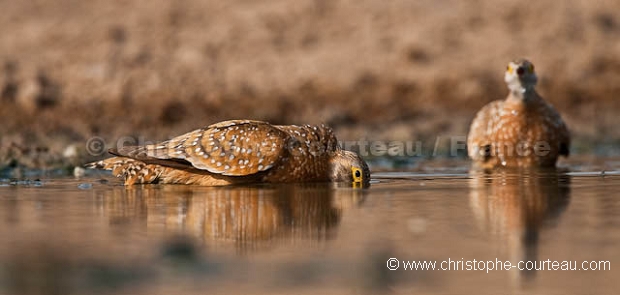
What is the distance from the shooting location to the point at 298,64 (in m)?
16.9

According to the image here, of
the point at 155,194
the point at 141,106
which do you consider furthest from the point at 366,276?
the point at 141,106

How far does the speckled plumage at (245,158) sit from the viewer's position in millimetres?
8867

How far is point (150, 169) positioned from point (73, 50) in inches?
320

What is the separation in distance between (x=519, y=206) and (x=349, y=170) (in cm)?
229

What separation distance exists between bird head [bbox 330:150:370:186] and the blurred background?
633 cm

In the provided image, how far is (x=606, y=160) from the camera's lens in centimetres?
1227

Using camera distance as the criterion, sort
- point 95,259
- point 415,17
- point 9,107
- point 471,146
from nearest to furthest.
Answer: point 95,259, point 471,146, point 9,107, point 415,17

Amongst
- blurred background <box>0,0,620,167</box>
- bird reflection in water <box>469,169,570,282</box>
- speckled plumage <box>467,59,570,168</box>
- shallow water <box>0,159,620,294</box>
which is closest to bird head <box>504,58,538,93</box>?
speckled plumage <box>467,59,570,168</box>

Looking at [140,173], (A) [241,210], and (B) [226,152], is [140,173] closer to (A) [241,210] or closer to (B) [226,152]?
(B) [226,152]

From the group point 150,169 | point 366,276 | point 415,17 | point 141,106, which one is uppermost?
point 415,17

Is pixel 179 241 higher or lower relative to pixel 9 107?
lower

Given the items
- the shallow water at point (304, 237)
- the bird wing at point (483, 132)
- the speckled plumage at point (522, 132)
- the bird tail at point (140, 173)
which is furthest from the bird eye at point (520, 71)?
the bird tail at point (140, 173)

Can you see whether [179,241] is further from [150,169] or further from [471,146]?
[471,146]

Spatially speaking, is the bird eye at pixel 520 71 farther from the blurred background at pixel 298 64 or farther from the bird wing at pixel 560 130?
the blurred background at pixel 298 64
